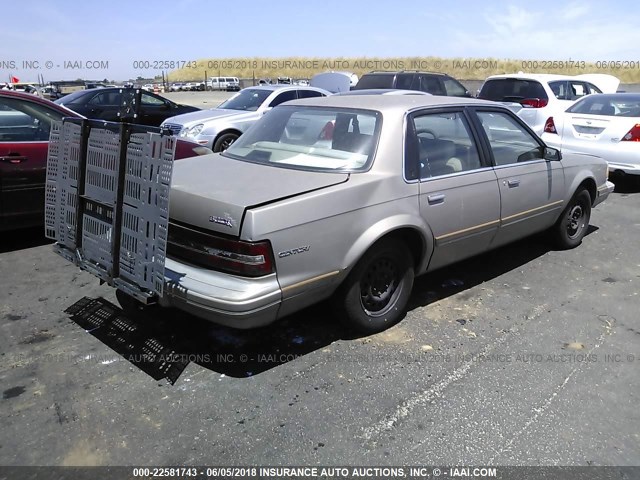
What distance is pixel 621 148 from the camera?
7.86 m

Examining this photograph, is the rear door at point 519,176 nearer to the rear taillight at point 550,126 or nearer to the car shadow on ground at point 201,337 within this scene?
the car shadow on ground at point 201,337

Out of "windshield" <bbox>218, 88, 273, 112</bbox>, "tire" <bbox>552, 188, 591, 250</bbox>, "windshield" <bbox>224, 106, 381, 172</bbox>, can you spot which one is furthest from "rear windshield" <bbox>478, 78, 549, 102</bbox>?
"windshield" <bbox>224, 106, 381, 172</bbox>

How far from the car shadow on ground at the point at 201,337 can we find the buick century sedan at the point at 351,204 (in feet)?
1.28

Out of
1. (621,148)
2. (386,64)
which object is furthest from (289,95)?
(386,64)

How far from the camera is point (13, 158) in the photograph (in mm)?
5004

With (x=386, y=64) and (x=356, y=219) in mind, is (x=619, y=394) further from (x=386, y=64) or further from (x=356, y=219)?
(x=386, y=64)

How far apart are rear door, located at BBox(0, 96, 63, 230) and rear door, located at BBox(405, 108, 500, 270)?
374cm

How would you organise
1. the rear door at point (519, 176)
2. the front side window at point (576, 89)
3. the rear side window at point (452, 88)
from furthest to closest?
1. the rear side window at point (452, 88)
2. the front side window at point (576, 89)
3. the rear door at point (519, 176)

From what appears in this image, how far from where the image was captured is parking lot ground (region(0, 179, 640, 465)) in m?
2.59

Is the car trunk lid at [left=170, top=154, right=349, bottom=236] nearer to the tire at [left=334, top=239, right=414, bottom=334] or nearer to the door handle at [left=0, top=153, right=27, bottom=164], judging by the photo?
the tire at [left=334, top=239, right=414, bottom=334]

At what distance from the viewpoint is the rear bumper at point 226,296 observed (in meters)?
2.84

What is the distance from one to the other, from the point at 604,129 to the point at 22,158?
801 cm

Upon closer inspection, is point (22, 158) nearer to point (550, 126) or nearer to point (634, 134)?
point (550, 126)

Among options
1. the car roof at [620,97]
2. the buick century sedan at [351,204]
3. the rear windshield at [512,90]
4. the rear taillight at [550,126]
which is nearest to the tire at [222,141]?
the buick century sedan at [351,204]
